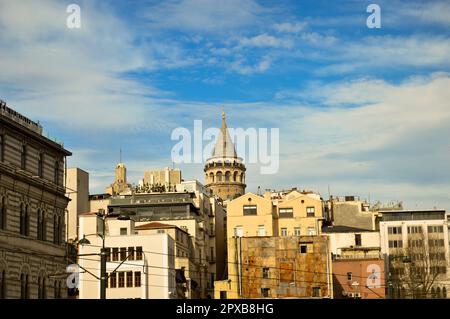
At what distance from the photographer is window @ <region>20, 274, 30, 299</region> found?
63278 millimetres

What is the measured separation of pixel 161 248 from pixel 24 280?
3245 cm

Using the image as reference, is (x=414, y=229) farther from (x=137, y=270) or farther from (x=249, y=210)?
(x=137, y=270)

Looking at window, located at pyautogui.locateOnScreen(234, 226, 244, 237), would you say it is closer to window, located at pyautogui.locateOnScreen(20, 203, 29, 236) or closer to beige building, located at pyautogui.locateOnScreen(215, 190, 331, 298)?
beige building, located at pyautogui.locateOnScreen(215, 190, 331, 298)

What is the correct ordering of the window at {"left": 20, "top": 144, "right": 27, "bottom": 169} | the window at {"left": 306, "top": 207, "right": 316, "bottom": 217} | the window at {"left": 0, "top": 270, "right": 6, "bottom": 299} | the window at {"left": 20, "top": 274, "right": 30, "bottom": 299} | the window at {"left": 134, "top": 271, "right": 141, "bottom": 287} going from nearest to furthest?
the window at {"left": 0, "top": 270, "right": 6, "bottom": 299}
the window at {"left": 20, "top": 274, "right": 30, "bottom": 299}
the window at {"left": 20, "top": 144, "right": 27, "bottom": 169}
the window at {"left": 134, "top": 271, "right": 141, "bottom": 287}
the window at {"left": 306, "top": 207, "right": 316, "bottom": 217}

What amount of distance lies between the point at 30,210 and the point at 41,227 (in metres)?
3.07

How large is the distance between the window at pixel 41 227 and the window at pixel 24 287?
4565 millimetres

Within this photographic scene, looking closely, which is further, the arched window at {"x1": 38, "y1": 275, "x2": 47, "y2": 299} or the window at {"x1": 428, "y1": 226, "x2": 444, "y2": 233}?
the window at {"x1": 428, "y1": 226, "x2": 444, "y2": 233}

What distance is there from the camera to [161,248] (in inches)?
3752

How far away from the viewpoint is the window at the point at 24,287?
6328cm

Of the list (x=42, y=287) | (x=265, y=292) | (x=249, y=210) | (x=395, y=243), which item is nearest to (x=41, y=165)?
(x=42, y=287)

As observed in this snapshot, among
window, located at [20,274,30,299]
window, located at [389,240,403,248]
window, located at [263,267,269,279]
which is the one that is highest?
window, located at [389,240,403,248]

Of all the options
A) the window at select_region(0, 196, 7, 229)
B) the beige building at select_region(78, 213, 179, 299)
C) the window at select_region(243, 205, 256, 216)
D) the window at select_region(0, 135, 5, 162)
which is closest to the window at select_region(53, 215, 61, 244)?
the window at select_region(0, 196, 7, 229)
